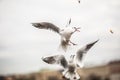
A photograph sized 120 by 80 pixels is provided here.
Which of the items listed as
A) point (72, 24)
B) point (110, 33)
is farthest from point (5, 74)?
point (110, 33)

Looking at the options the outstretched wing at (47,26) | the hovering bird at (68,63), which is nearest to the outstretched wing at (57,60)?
the hovering bird at (68,63)

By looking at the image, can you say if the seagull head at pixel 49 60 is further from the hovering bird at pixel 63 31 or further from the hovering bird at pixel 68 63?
the hovering bird at pixel 63 31

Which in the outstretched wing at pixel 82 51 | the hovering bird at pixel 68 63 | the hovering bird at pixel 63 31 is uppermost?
the hovering bird at pixel 63 31

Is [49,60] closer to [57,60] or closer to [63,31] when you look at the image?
[57,60]

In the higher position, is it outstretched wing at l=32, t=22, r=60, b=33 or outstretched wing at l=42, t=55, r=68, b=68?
outstretched wing at l=32, t=22, r=60, b=33

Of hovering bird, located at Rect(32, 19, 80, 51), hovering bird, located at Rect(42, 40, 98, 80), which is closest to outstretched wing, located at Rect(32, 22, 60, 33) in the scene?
hovering bird, located at Rect(32, 19, 80, 51)

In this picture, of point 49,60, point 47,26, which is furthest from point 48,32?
point 49,60

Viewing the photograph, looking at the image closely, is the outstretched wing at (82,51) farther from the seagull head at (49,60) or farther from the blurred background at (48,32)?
the seagull head at (49,60)

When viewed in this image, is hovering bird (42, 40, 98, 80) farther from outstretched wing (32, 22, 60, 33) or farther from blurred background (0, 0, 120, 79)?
outstretched wing (32, 22, 60, 33)

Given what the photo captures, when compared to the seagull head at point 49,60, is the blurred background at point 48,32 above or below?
above
